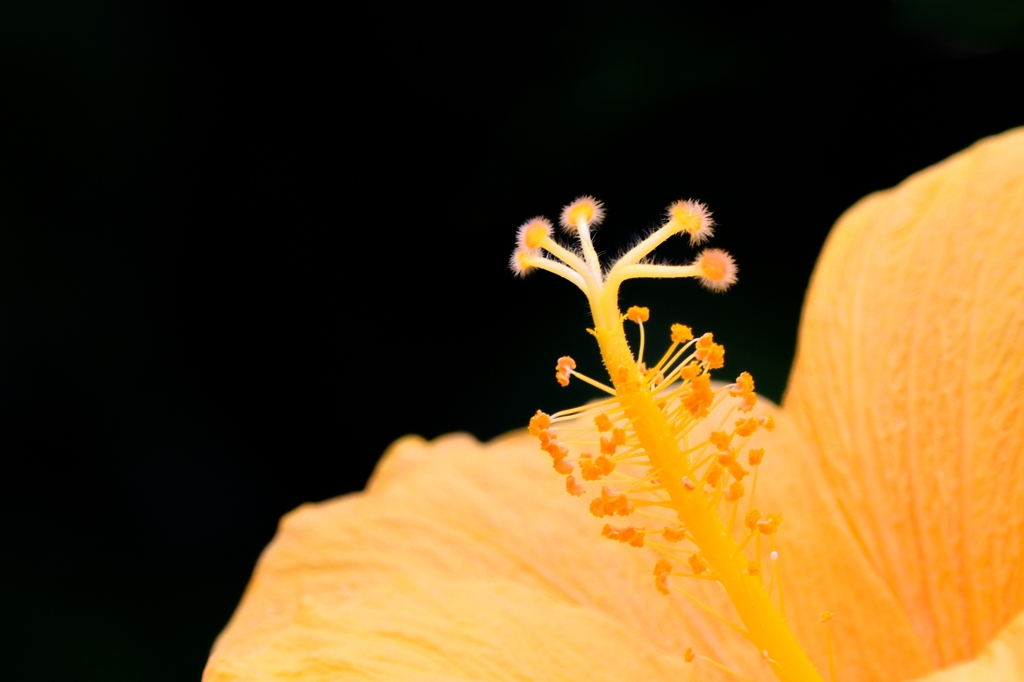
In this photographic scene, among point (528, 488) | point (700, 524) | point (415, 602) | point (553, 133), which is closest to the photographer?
point (700, 524)

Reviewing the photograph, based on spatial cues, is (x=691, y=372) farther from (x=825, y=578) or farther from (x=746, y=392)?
(x=825, y=578)

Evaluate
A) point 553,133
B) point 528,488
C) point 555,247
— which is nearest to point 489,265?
point 553,133

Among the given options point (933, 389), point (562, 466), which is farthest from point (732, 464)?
point (933, 389)

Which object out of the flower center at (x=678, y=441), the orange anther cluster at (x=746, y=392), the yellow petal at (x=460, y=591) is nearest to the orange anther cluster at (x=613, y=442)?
the flower center at (x=678, y=441)

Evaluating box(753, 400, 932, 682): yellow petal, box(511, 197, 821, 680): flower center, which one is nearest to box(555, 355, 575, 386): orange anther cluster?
box(511, 197, 821, 680): flower center

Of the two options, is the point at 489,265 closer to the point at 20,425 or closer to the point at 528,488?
the point at 528,488

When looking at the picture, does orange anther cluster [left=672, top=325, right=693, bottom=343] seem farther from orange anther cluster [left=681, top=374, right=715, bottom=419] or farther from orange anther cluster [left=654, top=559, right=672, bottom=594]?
orange anther cluster [left=654, top=559, right=672, bottom=594]
